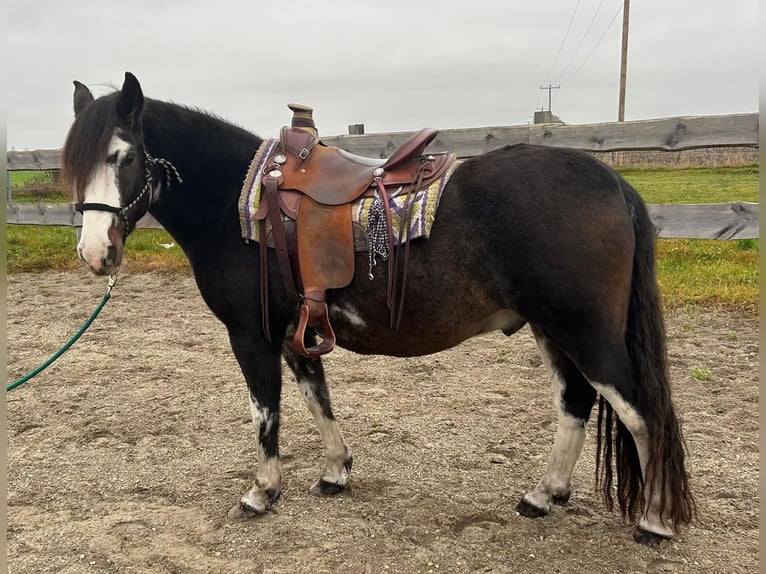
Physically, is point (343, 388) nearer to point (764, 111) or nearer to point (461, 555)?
point (461, 555)

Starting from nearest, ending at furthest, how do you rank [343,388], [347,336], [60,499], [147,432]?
[347,336], [60,499], [147,432], [343,388]

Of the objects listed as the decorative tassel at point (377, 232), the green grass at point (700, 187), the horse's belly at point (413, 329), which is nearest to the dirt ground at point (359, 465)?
the horse's belly at point (413, 329)

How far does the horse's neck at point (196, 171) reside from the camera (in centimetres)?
257

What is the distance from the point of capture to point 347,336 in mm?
2625

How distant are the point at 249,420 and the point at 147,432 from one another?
0.64m

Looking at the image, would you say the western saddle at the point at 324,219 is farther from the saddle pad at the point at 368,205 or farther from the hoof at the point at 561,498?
the hoof at the point at 561,498

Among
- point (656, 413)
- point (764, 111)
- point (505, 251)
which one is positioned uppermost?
point (764, 111)

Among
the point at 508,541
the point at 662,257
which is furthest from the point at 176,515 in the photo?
the point at 662,257

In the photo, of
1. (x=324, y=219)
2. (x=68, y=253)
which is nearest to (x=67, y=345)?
(x=324, y=219)

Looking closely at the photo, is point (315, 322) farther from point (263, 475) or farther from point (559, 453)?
point (559, 453)

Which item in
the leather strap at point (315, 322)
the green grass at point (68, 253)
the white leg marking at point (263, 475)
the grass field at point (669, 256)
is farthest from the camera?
the green grass at point (68, 253)

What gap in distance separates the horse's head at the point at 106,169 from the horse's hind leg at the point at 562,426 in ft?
6.17

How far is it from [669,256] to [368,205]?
5.84m

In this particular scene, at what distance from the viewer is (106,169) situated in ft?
7.51
